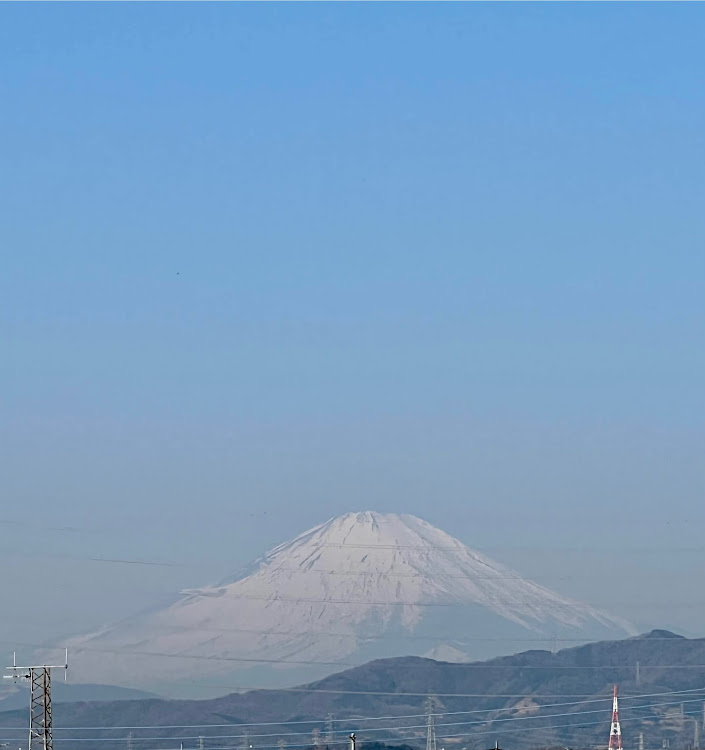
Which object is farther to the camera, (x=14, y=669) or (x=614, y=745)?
(x=614, y=745)

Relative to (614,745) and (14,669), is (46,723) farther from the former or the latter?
(614,745)

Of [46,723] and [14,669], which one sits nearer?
[46,723]

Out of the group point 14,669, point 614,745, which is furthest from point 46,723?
point 614,745

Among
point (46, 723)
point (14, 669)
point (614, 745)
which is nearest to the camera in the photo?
point (46, 723)

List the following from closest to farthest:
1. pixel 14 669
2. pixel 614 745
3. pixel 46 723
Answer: pixel 46 723 → pixel 14 669 → pixel 614 745

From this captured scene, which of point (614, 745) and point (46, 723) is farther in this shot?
point (614, 745)
